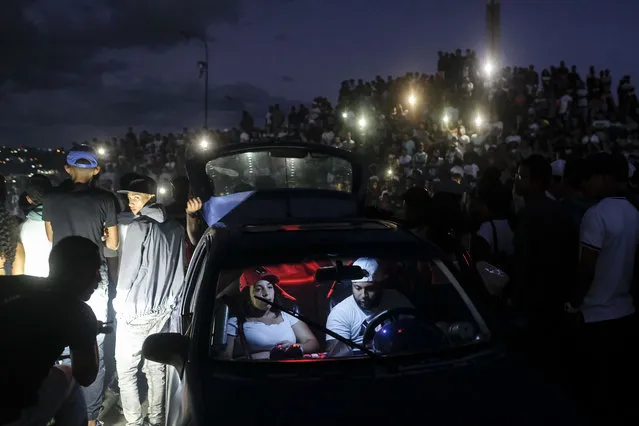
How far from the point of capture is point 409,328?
3.40 m

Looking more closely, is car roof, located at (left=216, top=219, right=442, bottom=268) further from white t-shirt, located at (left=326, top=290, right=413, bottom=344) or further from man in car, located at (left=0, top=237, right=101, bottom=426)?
man in car, located at (left=0, top=237, right=101, bottom=426)

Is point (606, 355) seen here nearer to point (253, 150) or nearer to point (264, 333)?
point (264, 333)

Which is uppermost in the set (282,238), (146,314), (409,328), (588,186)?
(588,186)

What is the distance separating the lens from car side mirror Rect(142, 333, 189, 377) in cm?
308

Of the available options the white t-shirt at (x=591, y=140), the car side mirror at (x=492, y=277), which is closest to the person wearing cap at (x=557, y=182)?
the car side mirror at (x=492, y=277)

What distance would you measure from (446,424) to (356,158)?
481 cm

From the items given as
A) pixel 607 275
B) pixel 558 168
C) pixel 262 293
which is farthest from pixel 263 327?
pixel 558 168

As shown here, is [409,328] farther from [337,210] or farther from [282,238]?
[337,210]

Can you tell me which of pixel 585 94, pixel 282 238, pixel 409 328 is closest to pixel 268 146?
pixel 282 238

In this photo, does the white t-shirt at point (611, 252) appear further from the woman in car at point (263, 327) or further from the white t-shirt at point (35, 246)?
the white t-shirt at point (35, 246)

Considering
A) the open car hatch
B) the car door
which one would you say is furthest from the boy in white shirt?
the open car hatch

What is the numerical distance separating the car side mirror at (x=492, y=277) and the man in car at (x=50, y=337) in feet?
8.17

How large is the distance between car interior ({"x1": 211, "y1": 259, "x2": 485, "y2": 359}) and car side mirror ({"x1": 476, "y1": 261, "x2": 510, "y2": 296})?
1.91ft

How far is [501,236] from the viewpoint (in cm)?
554
